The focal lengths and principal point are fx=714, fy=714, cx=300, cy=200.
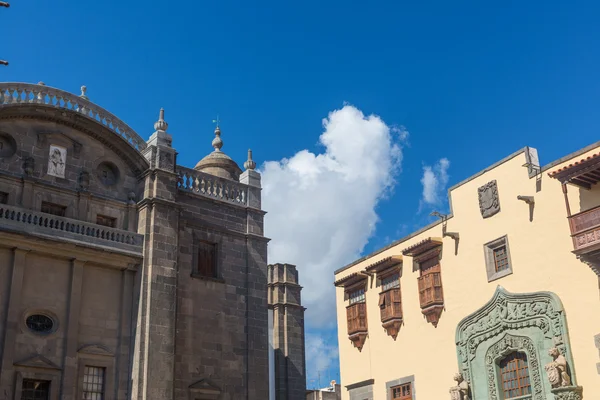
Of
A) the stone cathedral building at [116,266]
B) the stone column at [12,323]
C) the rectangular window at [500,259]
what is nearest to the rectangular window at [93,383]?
the stone cathedral building at [116,266]

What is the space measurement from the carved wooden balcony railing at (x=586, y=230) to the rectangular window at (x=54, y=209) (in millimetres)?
14845

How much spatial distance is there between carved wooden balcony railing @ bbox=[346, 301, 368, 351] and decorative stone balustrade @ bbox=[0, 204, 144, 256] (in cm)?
876

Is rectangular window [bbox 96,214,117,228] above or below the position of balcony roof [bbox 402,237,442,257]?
above

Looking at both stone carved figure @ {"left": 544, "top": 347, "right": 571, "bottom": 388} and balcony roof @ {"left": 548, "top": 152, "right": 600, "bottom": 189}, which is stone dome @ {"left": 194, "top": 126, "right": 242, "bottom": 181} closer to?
balcony roof @ {"left": 548, "top": 152, "right": 600, "bottom": 189}

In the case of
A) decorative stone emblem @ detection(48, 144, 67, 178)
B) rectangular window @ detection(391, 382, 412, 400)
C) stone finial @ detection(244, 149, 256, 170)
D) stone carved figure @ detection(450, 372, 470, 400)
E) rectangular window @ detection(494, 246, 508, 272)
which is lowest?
stone carved figure @ detection(450, 372, 470, 400)

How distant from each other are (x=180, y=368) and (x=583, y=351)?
38.7 feet

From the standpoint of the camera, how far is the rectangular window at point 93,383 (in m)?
20.7

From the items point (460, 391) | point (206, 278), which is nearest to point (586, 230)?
point (460, 391)

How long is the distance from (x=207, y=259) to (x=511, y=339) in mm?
10246

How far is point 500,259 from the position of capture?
22203mm

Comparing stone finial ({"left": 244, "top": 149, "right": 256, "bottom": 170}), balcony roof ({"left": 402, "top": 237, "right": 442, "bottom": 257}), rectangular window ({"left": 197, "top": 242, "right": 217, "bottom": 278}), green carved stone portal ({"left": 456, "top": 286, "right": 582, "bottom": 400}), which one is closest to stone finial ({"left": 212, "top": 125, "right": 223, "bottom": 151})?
stone finial ({"left": 244, "top": 149, "right": 256, "bottom": 170})

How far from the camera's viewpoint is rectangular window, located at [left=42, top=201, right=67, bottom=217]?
71.0ft

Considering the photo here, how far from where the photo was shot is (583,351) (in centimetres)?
1895

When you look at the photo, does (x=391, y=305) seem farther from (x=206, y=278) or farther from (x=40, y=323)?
(x=40, y=323)
